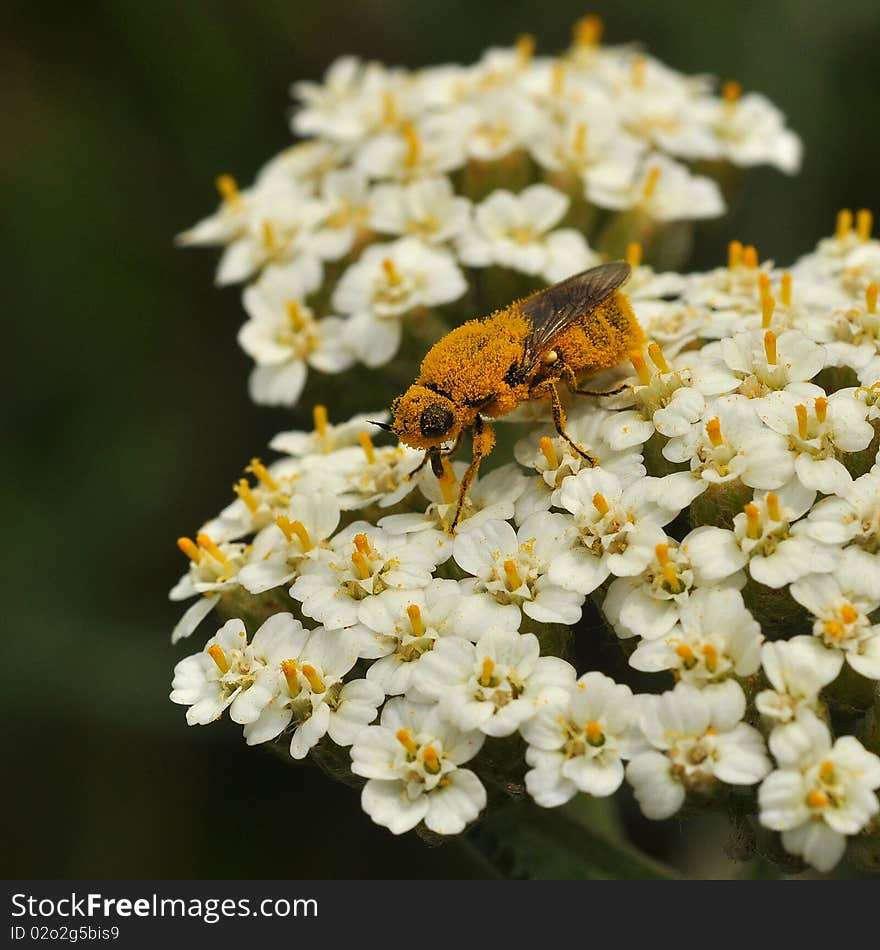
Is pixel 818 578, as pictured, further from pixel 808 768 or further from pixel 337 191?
pixel 337 191

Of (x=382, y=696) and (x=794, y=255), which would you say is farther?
(x=794, y=255)

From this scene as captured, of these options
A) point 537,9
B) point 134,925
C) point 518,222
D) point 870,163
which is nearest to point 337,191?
point 518,222

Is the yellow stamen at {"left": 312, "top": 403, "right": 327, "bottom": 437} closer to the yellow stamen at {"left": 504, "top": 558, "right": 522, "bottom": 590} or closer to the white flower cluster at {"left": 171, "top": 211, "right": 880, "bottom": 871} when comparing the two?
the white flower cluster at {"left": 171, "top": 211, "right": 880, "bottom": 871}

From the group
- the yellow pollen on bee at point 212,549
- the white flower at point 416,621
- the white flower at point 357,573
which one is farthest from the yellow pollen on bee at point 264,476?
the white flower at point 416,621

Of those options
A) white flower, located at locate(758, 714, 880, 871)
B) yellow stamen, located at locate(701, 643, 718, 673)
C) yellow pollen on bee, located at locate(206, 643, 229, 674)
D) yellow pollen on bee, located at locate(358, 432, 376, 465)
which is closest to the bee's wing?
yellow pollen on bee, located at locate(358, 432, 376, 465)

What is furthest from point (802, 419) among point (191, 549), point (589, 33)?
point (589, 33)

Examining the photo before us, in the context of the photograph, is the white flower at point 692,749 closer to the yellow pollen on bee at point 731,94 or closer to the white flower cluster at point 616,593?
the white flower cluster at point 616,593

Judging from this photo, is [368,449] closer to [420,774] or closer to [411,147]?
[420,774]
